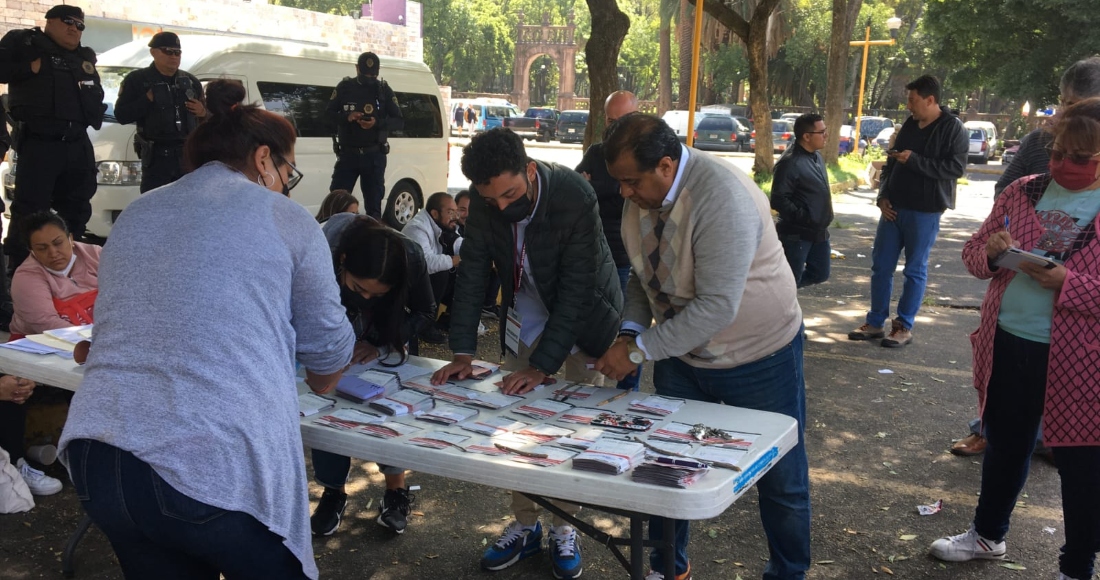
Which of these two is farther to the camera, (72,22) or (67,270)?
(72,22)

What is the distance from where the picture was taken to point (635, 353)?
278cm

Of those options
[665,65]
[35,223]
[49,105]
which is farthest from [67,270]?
[665,65]

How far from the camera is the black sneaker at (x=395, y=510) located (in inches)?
145

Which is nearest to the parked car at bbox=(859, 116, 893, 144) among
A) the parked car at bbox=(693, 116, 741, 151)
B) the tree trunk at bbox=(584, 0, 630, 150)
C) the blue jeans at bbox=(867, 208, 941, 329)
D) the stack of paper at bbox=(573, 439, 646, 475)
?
the parked car at bbox=(693, 116, 741, 151)

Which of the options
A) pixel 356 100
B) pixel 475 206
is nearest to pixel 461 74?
pixel 356 100

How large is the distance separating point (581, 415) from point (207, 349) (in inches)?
51.9

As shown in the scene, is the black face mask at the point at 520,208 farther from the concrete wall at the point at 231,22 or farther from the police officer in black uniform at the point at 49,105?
the concrete wall at the point at 231,22

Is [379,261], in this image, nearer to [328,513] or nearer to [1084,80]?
→ [328,513]

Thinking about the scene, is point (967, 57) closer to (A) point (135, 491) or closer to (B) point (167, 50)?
(B) point (167, 50)

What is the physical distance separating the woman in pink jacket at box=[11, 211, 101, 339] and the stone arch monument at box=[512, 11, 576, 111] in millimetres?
53109

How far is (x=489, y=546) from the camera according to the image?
356 centimetres

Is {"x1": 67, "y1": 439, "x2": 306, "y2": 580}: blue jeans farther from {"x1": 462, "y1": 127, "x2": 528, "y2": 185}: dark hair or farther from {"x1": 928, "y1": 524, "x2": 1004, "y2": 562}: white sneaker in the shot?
{"x1": 928, "y1": 524, "x2": 1004, "y2": 562}: white sneaker

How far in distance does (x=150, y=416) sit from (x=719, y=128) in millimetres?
31294

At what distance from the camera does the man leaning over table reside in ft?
8.43
